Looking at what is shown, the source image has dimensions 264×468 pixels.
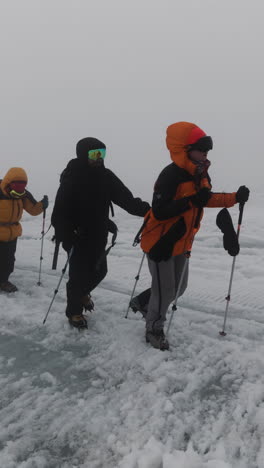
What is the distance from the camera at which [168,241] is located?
149 inches

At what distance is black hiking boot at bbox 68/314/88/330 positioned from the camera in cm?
455

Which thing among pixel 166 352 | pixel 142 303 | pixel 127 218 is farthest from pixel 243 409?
pixel 127 218

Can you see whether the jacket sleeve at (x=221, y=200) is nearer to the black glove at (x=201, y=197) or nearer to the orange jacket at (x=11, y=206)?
the black glove at (x=201, y=197)

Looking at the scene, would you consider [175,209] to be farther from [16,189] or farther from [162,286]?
[16,189]

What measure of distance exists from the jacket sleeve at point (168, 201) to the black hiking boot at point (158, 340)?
4.15 feet

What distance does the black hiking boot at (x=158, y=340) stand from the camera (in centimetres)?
402

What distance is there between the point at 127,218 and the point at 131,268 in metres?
6.00

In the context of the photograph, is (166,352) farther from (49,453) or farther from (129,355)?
(49,453)

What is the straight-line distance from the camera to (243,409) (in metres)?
3.05

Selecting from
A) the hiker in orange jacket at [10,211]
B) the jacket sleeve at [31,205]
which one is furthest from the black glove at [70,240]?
the jacket sleeve at [31,205]

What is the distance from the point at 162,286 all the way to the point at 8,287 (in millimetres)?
2992

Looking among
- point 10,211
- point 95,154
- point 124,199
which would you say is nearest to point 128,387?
point 124,199

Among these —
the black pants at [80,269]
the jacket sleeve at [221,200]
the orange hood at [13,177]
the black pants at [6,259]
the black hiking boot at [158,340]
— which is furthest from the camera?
the black pants at [6,259]

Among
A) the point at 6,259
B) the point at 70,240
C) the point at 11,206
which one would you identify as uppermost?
the point at 11,206
